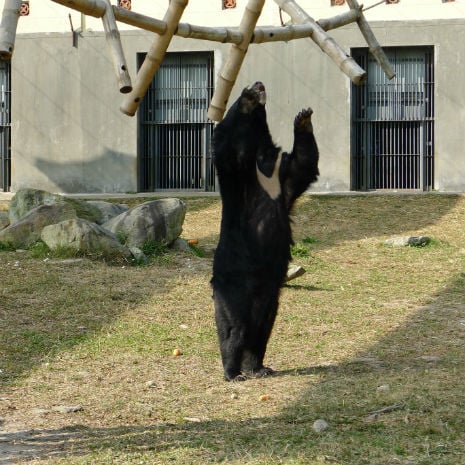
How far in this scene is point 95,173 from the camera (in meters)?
23.8

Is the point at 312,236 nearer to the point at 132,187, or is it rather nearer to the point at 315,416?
the point at 132,187

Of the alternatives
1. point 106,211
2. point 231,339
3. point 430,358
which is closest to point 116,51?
point 231,339

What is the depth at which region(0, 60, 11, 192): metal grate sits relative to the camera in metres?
24.4

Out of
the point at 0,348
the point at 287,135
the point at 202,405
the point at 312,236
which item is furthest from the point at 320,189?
the point at 202,405

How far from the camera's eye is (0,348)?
29.4 feet

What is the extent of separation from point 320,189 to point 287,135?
1.46 m

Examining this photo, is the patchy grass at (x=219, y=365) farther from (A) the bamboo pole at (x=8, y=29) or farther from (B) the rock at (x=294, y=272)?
(A) the bamboo pole at (x=8, y=29)

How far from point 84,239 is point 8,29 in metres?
7.77

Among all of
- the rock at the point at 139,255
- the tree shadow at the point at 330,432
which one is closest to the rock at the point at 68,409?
the tree shadow at the point at 330,432

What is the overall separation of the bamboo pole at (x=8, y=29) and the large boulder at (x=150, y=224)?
27.5 feet

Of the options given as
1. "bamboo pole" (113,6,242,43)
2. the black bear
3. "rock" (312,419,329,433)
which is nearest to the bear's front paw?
the black bear

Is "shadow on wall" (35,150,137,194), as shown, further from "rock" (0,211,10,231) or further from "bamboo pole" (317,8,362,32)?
"bamboo pole" (317,8,362,32)

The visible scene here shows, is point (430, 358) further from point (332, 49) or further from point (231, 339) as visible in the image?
point (332, 49)

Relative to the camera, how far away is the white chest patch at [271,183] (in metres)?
7.88
